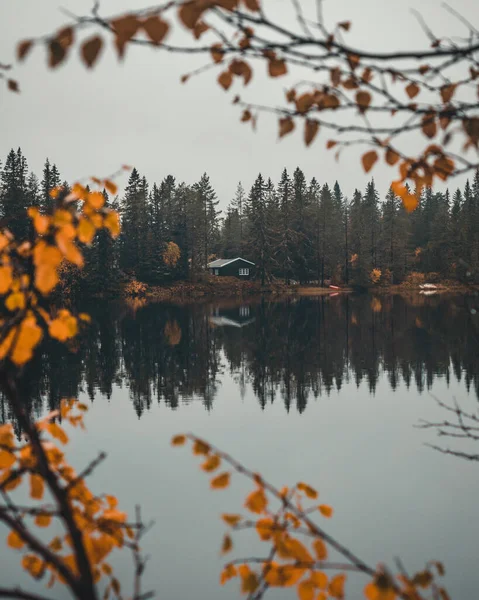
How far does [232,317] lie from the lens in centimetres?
4103

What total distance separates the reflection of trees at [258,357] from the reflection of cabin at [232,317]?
0.36 m

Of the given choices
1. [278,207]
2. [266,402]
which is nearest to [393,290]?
[278,207]

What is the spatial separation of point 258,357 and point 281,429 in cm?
1042

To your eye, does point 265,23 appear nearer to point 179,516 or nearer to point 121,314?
point 179,516

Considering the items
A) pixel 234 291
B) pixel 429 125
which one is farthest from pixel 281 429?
pixel 234 291

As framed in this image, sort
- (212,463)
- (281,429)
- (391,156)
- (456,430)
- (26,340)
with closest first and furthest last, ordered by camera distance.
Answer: (26,340) → (212,463) → (391,156) → (456,430) → (281,429)

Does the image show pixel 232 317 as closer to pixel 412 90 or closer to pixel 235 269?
pixel 235 269

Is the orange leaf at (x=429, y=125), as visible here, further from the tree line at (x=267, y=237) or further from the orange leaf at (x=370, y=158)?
the tree line at (x=267, y=237)

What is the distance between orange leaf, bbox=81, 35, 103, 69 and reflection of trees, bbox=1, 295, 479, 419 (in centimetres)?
1079

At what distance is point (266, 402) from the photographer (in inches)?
693

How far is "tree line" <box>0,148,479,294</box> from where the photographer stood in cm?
6150

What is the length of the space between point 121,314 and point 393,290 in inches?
1713

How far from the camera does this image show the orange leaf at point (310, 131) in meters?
2.03

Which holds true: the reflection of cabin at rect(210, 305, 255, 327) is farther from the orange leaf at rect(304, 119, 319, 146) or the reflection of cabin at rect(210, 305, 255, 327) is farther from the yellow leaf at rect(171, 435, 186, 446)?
the yellow leaf at rect(171, 435, 186, 446)
